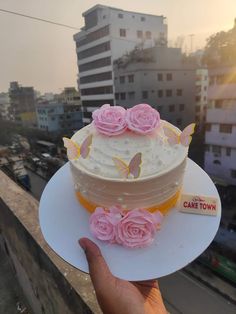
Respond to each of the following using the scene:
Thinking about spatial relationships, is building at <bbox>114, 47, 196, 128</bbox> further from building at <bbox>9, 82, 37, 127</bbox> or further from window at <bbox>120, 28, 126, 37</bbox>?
building at <bbox>9, 82, 37, 127</bbox>

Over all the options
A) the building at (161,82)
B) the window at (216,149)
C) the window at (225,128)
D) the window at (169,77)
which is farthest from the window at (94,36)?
the window at (216,149)

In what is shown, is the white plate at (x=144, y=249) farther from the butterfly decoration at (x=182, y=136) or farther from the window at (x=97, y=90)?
the window at (x=97, y=90)

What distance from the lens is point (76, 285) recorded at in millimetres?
1030

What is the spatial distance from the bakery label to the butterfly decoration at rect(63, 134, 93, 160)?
0.35 m

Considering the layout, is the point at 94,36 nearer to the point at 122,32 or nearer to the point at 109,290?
the point at 122,32

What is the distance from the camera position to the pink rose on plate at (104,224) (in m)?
0.70

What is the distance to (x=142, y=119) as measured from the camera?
0.79 metres

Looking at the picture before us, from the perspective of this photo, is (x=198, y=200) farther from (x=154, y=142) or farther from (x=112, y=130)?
(x=112, y=130)

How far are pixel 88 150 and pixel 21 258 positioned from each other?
1151 mm

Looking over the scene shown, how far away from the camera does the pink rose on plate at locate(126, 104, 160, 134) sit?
77cm

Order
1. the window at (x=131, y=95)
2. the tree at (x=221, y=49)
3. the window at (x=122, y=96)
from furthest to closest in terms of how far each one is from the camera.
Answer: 1. the window at (x=122, y=96)
2. the window at (x=131, y=95)
3. the tree at (x=221, y=49)

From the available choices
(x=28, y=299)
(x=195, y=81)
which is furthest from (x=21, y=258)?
(x=195, y=81)

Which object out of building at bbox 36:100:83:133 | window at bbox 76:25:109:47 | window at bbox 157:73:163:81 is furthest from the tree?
building at bbox 36:100:83:133

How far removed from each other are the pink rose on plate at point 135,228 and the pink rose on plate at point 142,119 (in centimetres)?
25
